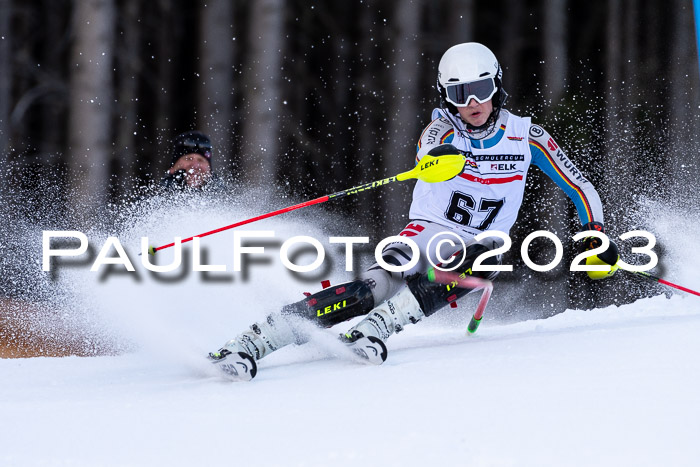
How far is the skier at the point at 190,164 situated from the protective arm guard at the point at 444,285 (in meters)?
2.18

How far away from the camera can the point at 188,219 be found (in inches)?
231

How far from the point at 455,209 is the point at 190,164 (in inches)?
87.6

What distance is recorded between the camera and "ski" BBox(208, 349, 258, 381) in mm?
3682

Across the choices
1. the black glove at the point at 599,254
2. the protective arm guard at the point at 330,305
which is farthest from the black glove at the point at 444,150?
the black glove at the point at 599,254

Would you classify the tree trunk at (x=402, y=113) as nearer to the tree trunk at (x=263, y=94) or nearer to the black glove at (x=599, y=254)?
the tree trunk at (x=263, y=94)

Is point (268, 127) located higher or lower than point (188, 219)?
higher

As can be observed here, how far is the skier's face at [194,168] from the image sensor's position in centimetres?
582

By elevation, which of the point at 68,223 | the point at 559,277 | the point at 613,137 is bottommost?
the point at 559,277

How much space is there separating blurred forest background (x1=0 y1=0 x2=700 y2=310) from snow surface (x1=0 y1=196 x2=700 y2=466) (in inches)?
194

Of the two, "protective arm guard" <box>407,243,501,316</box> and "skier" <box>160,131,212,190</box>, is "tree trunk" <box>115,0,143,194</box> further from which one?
"protective arm guard" <box>407,243,501,316</box>

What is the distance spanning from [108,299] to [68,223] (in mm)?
4797

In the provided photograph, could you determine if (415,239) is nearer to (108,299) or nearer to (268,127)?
(108,299)

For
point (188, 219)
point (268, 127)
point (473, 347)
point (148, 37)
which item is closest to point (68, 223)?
point (268, 127)

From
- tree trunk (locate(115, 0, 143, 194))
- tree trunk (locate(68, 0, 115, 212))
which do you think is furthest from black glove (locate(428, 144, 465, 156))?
tree trunk (locate(115, 0, 143, 194))
